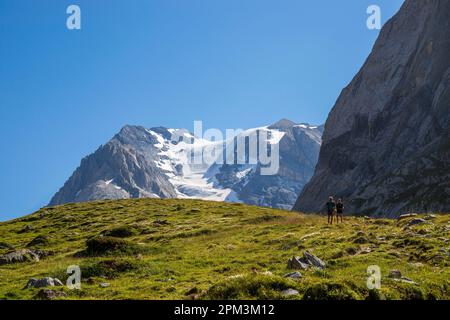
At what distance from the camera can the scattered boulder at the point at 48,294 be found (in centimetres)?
2388

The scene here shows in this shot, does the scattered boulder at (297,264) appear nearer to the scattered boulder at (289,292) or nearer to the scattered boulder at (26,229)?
the scattered boulder at (289,292)

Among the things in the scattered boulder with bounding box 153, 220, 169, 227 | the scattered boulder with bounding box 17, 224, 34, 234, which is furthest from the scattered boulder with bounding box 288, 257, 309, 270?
the scattered boulder with bounding box 17, 224, 34, 234

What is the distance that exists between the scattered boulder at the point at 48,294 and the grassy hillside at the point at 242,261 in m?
0.72

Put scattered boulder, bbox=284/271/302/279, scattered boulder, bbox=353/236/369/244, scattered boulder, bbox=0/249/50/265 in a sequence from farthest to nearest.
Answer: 1. scattered boulder, bbox=0/249/50/265
2. scattered boulder, bbox=353/236/369/244
3. scattered boulder, bbox=284/271/302/279

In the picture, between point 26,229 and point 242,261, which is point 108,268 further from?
point 26,229

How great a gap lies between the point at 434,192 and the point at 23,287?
17581 centimetres

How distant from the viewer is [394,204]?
641 feet

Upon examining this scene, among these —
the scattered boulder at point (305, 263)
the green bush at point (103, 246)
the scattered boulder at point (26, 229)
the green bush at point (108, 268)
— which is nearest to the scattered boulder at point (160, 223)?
the scattered boulder at point (26, 229)

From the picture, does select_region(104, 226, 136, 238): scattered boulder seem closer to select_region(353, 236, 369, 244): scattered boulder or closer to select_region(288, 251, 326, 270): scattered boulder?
select_region(353, 236, 369, 244): scattered boulder

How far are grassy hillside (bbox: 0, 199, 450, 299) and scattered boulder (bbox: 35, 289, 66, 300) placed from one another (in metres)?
0.72

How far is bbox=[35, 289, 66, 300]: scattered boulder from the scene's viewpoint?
78.3 feet
